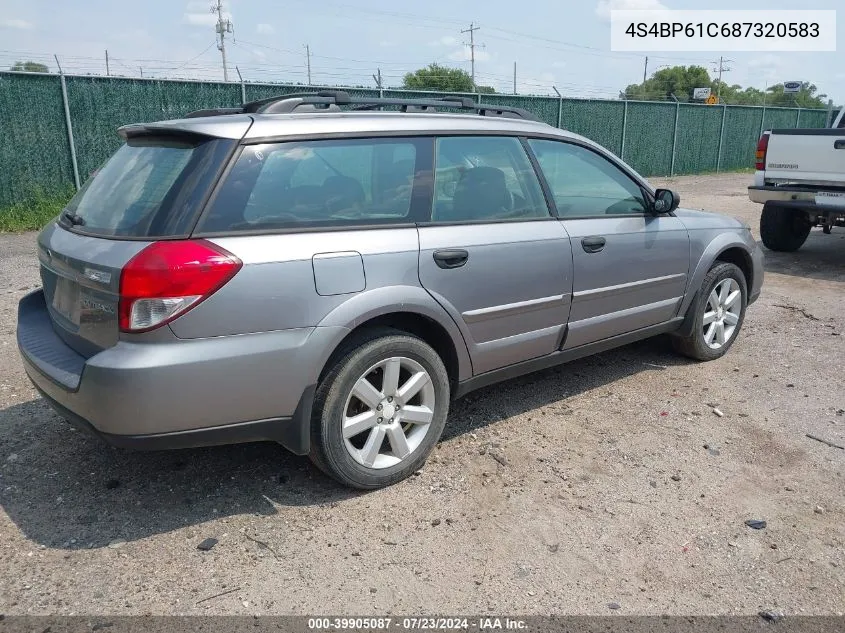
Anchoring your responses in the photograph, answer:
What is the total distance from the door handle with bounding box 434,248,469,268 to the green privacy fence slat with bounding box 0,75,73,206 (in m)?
9.74

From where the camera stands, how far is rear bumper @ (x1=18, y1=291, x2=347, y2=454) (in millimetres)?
2699

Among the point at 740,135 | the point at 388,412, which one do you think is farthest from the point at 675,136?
the point at 388,412

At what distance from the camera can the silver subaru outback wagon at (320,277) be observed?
9.04 feet

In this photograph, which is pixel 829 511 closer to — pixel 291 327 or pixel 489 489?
pixel 489 489

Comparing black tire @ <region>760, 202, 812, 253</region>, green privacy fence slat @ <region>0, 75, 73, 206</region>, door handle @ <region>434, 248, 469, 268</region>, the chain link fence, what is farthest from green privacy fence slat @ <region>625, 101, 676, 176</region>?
door handle @ <region>434, 248, 469, 268</region>

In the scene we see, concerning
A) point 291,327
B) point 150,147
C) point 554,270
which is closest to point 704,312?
point 554,270

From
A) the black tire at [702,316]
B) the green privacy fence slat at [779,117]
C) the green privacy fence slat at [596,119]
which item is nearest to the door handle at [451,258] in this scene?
the black tire at [702,316]

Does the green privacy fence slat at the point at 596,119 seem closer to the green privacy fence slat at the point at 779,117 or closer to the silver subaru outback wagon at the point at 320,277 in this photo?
the green privacy fence slat at the point at 779,117

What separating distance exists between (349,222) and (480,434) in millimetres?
1474

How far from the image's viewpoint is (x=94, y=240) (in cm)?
300

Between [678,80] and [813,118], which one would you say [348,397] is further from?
[678,80]

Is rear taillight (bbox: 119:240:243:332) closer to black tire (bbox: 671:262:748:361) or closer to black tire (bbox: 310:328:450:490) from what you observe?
black tire (bbox: 310:328:450:490)

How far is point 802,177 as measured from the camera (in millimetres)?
8445

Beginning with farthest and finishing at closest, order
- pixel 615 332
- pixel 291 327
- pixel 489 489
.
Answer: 1. pixel 615 332
2. pixel 489 489
3. pixel 291 327
